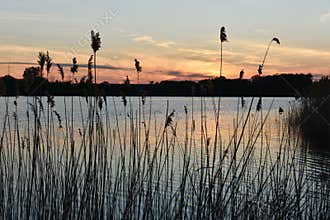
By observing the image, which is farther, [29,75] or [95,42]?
[29,75]

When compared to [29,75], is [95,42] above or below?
above

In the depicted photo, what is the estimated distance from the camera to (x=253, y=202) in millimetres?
4539

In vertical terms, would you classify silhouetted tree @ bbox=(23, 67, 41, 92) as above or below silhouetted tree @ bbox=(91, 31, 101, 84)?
below

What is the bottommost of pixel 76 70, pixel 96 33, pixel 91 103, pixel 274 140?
pixel 274 140

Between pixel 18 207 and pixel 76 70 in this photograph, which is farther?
pixel 18 207

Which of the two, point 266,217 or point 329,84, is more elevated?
point 329,84

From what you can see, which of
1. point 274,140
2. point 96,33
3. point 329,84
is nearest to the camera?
point 96,33

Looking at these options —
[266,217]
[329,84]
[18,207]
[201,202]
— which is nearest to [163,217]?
[201,202]

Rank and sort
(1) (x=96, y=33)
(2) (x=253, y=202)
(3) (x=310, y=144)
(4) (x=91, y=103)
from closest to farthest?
(1) (x=96, y=33) < (4) (x=91, y=103) < (2) (x=253, y=202) < (3) (x=310, y=144)

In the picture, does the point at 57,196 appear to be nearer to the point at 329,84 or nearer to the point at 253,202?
the point at 253,202

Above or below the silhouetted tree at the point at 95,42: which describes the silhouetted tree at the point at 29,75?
below

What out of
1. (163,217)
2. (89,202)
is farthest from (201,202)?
(89,202)

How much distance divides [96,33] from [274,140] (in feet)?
43.1

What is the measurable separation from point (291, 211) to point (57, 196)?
2.08m
